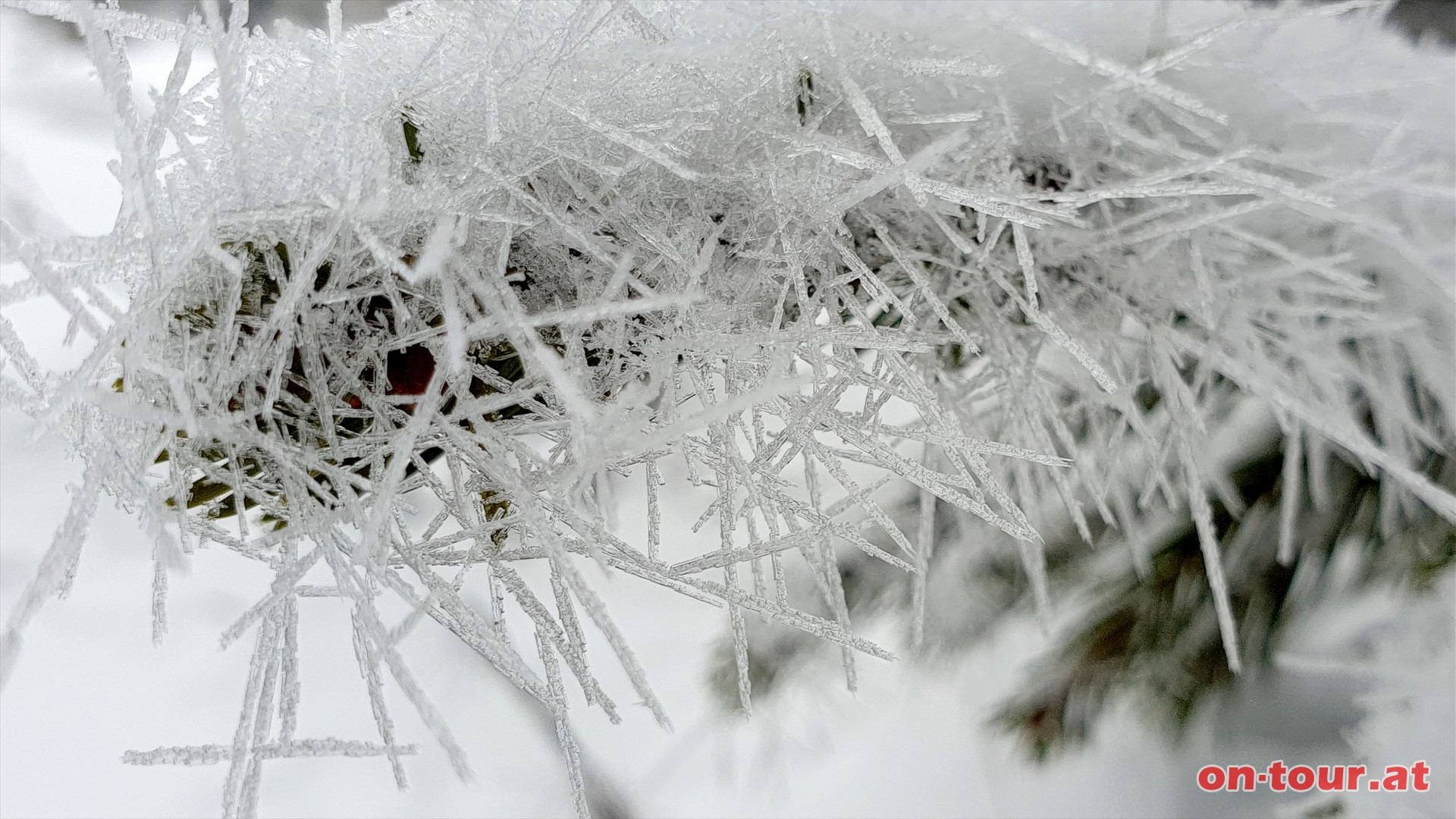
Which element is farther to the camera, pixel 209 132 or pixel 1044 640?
pixel 1044 640

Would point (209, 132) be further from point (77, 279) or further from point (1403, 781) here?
point (1403, 781)

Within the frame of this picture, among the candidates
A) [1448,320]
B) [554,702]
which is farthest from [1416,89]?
[554,702]

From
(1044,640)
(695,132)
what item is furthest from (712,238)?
(1044,640)

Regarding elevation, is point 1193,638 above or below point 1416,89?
below

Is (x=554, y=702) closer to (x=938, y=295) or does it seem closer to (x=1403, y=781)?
(x=938, y=295)

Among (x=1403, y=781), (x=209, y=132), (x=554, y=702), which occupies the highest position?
(x=209, y=132)

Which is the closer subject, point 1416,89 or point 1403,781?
point 1416,89
